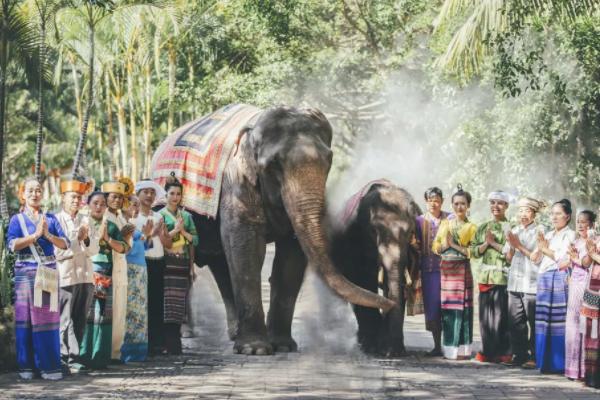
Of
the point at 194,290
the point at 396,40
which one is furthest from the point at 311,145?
the point at 396,40

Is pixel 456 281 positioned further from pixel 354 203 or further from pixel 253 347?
pixel 253 347

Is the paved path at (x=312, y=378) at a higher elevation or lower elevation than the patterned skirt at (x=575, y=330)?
lower

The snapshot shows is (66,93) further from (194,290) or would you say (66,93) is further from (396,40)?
(194,290)

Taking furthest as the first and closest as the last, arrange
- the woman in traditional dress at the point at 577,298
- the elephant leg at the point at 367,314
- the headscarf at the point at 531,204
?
1. the elephant leg at the point at 367,314
2. the headscarf at the point at 531,204
3. the woman in traditional dress at the point at 577,298

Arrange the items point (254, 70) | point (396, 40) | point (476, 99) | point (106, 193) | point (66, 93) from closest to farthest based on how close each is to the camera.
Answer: point (106, 193)
point (476, 99)
point (254, 70)
point (396, 40)
point (66, 93)

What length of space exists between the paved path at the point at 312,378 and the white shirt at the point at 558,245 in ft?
3.30

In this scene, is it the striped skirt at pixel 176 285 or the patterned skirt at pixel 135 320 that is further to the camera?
the striped skirt at pixel 176 285

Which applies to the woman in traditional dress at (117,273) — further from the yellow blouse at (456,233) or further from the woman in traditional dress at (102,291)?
the yellow blouse at (456,233)

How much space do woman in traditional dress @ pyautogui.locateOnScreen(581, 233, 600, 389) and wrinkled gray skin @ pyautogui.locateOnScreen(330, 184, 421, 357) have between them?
2186 mm

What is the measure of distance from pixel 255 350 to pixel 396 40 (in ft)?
54.3

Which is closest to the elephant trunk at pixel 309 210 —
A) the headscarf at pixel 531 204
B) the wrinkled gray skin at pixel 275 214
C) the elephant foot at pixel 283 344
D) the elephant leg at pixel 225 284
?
the wrinkled gray skin at pixel 275 214

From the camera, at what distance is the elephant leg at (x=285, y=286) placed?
486 inches

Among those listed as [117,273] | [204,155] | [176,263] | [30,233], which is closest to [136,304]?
[117,273]

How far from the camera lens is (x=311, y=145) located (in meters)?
11.5
